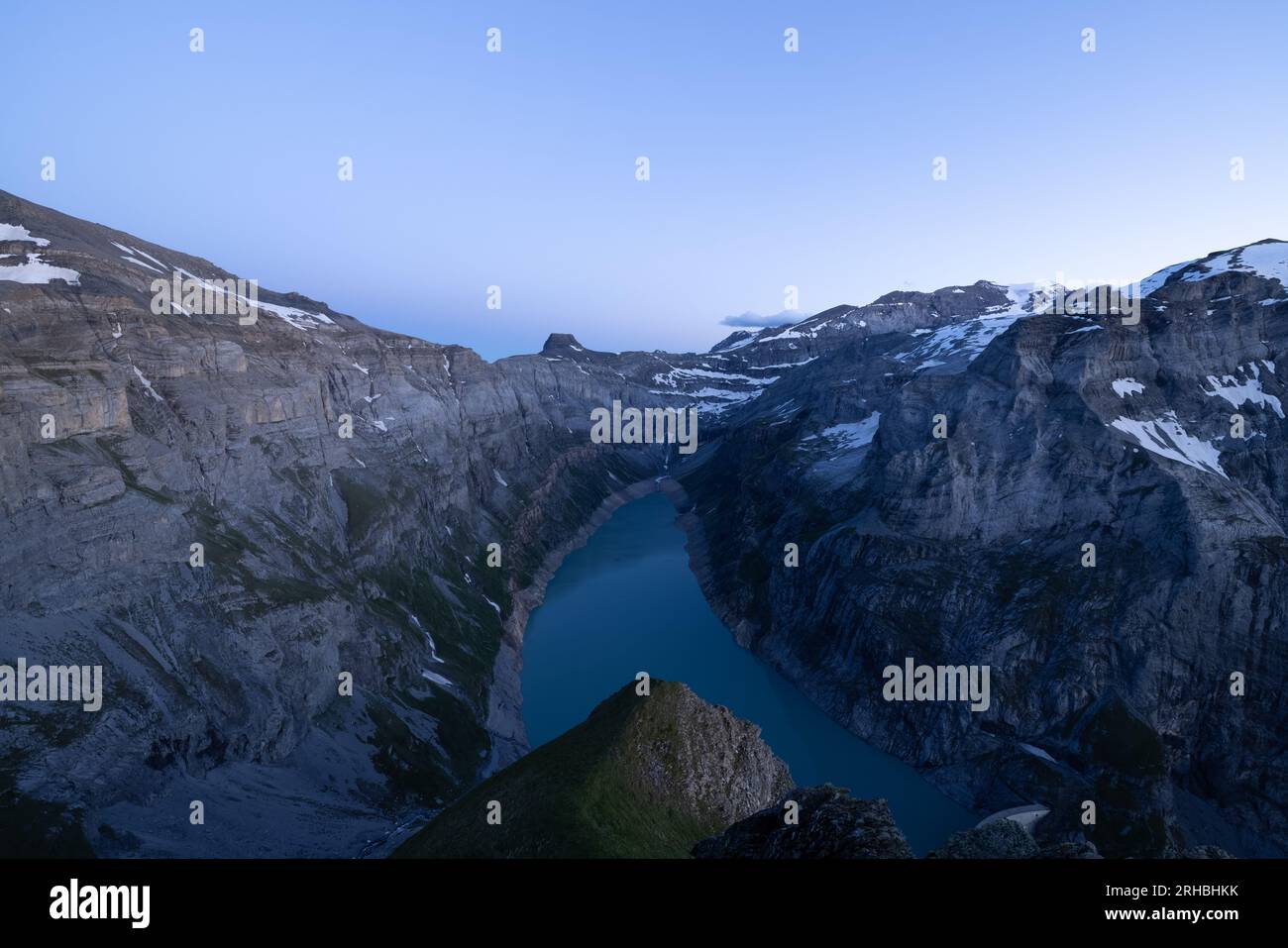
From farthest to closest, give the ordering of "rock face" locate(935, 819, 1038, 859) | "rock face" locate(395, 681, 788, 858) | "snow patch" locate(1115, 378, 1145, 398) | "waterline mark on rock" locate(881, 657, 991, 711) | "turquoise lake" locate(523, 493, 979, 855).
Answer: "snow patch" locate(1115, 378, 1145, 398) < "waterline mark on rock" locate(881, 657, 991, 711) < "turquoise lake" locate(523, 493, 979, 855) < "rock face" locate(395, 681, 788, 858) < "rock face" locate(935, 819, 1038, 859)

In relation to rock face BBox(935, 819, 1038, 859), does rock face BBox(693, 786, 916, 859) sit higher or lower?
higher

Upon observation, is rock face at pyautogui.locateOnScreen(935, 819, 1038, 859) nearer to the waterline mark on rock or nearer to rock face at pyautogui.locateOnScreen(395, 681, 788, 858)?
rock face at pyautogui.locateOnScreen(395, 681, 788, 858)

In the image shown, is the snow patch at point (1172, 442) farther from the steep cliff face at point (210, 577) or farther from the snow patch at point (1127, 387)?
the steep cliff face at point (210, 577)

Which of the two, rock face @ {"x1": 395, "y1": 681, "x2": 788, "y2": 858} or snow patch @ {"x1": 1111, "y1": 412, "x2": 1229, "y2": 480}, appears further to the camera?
Answer: snow patch @ {"x1": 1111, "y1": 412, "x2": 1229, "y2": 480}

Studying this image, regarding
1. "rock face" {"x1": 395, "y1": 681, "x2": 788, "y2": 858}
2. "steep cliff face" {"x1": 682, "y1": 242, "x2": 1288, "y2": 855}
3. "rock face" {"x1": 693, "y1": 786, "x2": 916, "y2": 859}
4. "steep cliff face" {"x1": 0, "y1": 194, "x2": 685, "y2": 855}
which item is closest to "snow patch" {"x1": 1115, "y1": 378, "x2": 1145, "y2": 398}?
"steep cliff face" {"x1": 682, "y1": 242, "x2": 1288, "y2": 855}

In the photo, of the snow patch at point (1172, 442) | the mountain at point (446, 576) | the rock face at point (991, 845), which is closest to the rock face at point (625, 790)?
the rock face at point (991, 845)
